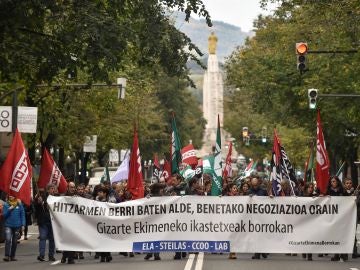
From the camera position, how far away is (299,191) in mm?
25703

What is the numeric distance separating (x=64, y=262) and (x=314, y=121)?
32.2 m

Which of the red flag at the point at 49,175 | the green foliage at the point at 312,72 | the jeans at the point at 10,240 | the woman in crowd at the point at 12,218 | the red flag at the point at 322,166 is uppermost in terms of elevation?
the green foliage at the point at 312,72

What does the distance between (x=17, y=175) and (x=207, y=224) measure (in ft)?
12.8

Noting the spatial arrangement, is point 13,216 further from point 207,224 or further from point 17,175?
point 207,224

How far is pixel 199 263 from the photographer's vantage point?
21.2 m

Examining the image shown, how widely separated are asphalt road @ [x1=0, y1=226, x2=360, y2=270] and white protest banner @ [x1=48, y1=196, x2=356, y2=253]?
12.7 inches

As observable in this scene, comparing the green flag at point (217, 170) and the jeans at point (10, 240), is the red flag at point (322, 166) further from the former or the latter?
the jeans at point (10, 240)

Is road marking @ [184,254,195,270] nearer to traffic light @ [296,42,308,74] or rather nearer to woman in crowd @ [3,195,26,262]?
woman in crowd @ [3,195,26,262]

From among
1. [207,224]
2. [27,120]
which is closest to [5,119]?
[27,120]

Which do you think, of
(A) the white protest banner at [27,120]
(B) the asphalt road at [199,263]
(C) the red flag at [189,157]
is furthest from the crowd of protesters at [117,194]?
(A) the white protest banner at [27,120]

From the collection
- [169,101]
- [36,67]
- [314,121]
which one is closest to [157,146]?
[169,101]

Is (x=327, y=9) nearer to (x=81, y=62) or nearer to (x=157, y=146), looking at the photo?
(x=81, y=62)

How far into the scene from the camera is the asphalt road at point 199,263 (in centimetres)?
2080

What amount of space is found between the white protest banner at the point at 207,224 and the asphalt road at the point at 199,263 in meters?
0.32
